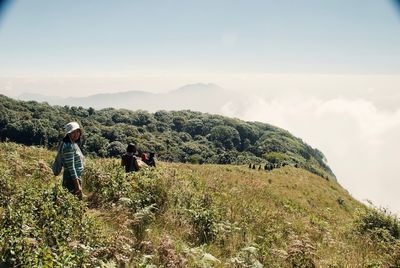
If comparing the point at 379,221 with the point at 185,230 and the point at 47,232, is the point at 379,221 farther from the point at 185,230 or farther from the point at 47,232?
the point at 47,232

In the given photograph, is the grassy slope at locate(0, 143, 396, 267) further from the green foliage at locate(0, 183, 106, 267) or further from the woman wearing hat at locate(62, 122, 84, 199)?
the woman wearing hat at locate(62, 122, 84, 199)

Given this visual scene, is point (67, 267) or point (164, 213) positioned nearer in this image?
point (67, 267)

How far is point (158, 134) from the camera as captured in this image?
5940 inches

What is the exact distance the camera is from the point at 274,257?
6898 millimetres

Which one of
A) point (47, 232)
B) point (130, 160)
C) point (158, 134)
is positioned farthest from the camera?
point (158, 134)

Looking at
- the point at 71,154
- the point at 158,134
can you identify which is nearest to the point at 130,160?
the point at 71,154

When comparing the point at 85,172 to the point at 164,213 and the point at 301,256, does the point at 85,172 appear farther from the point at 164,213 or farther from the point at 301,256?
the point at 301,256

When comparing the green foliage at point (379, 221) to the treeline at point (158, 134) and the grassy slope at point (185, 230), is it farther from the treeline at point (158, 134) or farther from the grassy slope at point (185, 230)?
the treeline at point (158, 134)

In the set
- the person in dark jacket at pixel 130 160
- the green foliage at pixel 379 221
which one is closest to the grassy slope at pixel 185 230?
the person in dark jacket at pixel 130 160

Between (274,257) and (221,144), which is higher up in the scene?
(274,257)

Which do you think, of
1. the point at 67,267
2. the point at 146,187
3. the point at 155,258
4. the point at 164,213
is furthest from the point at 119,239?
the point at 146,187

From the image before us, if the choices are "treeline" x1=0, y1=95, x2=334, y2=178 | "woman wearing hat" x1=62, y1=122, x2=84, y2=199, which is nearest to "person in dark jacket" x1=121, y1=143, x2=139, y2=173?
"woman wearing hat" x1=62, y1=122, x2=84, y2=199

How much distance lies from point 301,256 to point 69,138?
5482 millimetres

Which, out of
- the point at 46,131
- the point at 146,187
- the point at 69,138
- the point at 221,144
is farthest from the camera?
the point at 221,144
